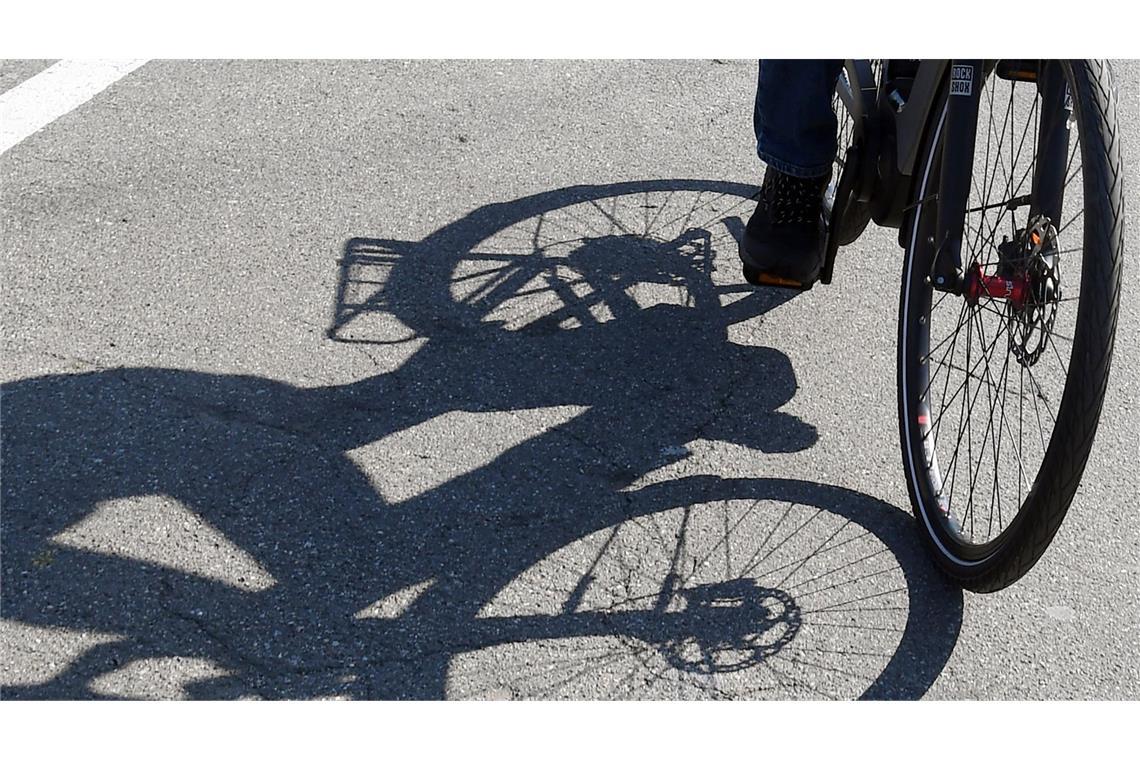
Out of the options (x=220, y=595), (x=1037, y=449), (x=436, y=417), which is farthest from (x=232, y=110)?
(x=1037, y=449)

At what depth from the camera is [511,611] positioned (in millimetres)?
2723

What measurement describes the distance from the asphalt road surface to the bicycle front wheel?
0.54 feet

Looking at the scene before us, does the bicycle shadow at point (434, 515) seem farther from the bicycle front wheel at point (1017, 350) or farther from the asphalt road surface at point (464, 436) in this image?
the bicycle front wheel at point (1017, 350)

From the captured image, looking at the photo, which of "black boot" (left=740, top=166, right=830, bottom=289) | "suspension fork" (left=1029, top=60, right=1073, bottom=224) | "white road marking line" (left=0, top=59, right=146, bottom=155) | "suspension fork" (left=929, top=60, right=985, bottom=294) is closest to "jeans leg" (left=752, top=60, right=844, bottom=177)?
"black boot" (left=740, top=166, right=830, bottom=289)

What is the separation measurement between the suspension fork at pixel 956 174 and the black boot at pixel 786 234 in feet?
2.20

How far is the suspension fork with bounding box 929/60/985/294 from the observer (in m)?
2.60

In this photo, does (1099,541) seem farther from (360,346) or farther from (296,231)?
(296,231)

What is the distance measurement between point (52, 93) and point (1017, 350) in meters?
3.84

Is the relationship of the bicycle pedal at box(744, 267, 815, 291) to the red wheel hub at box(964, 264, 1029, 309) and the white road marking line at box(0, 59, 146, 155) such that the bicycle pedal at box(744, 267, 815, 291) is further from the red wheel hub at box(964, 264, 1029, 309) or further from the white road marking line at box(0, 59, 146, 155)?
the white road marking line at box(0, 59, 146, 155)

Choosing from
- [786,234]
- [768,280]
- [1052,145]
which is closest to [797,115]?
[786,234]

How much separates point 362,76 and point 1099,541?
3.36 meters

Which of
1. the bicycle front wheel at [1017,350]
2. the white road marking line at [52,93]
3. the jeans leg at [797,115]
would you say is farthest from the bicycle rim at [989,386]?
the white road marking line at [52,93]

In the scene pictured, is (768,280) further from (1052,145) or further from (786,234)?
(1052,145)

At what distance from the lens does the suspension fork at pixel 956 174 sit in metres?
2.60
